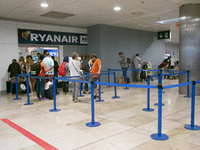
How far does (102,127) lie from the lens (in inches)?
159

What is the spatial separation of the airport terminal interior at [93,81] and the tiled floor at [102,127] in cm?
2

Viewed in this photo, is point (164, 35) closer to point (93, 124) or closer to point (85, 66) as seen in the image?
point (85, 66)

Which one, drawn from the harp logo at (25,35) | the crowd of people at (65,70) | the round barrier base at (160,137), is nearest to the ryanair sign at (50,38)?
the harp logo at (25,35)

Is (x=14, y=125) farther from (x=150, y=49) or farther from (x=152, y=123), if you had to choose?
(x=150, y=49)

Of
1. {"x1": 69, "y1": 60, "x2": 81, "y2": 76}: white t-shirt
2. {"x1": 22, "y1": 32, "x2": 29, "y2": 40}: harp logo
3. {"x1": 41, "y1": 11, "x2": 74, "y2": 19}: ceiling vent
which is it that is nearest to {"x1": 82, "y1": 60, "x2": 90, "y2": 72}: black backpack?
{"x1": 69, "y1": 60, "x2": 81, "y2": 76}: white t-shirt

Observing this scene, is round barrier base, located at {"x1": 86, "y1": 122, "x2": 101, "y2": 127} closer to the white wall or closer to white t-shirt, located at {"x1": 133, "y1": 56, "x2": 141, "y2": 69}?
the white wall

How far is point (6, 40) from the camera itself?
29.7 ft

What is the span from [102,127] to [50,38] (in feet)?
25.1

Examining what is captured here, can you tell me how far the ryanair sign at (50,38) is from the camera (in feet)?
31.4

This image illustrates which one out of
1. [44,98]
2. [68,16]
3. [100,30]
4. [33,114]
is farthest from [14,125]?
[100,30]

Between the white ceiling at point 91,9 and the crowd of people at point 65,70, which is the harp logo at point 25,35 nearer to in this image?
the white ceiling at point 91,9

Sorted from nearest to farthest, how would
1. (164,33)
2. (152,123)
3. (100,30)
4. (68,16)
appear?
(152,123), (68,16), (100,30), (164,33)

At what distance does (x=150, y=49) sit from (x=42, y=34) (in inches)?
320

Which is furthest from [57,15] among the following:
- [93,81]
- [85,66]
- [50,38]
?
[93,81]
